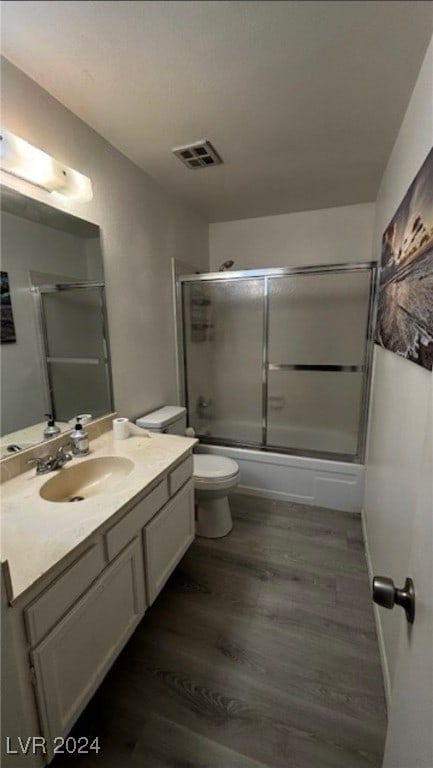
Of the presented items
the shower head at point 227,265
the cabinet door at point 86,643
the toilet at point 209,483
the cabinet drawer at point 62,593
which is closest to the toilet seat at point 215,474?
the toilet at point 209,483

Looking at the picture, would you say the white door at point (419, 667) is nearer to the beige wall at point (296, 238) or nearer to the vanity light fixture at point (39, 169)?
the vanity light fixture at point (39, 169)

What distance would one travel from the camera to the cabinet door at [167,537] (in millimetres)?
1370

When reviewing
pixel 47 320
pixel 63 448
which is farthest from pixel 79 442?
pixel 47 320

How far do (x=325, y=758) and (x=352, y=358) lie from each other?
8.15 ft

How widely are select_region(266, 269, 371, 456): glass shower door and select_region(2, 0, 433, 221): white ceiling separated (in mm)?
857

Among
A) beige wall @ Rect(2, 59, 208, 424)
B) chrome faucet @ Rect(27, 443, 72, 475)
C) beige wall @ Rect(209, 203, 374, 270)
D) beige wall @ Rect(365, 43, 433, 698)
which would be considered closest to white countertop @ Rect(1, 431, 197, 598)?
chrome faucet @ Rect(27, 443, 72, 475)

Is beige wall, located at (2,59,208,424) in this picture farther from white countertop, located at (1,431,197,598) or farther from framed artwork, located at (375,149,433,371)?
framed artwork, located at (375,149,433,371)

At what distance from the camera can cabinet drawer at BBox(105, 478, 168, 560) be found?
1124 millimetres

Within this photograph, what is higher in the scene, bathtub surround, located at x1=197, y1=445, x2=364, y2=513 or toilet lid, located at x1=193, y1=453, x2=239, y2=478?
toilet lid, located at x1=193, y1=453, x2=239, y2=478

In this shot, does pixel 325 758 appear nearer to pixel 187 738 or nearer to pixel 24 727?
pixel 187 738

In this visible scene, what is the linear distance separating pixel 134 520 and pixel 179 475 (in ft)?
1.25

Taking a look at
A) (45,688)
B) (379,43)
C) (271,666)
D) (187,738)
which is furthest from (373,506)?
(379,43)

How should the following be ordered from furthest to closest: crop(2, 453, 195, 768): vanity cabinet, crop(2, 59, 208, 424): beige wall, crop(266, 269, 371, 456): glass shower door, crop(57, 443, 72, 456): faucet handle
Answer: crop(266, 269, 371, 456): glass shower door
crop(57, 443, 72, 456): faucet handle
crop(2, 59, 208, 424): beige wall
crop(2, 453, 195, 768): vanity cabinet

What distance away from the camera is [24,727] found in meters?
0.83
